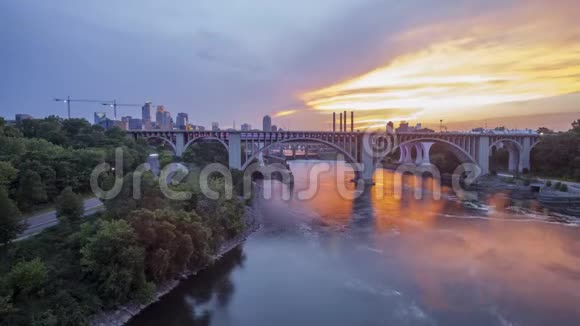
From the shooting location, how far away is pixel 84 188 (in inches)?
460

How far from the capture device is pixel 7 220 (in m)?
6.58

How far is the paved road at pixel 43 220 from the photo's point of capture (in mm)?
7797

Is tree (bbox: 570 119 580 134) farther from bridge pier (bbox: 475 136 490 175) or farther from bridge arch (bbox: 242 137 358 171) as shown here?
bridge arch (bbox: 242 137 358 171)

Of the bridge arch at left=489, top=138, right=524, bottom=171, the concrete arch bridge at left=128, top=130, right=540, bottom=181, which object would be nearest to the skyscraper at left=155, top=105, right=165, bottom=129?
the concrete arch bridge at left=128, top=130, right=540, bottom=181

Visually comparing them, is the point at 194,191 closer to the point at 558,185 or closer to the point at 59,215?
the point at 59,215

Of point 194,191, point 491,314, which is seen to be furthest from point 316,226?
point 491,314

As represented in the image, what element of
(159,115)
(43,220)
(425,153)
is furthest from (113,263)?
(159,115)

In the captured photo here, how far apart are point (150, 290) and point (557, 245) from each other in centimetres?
1313

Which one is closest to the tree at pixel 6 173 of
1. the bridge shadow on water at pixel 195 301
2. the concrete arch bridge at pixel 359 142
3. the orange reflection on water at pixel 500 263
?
the bridge shadow on water at pixel 195 301

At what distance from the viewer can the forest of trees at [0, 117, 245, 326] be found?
231 inches

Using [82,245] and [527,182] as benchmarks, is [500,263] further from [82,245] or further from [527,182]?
[527,182]

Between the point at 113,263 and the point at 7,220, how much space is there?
2.21 meters

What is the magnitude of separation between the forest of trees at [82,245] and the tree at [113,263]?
2 centimetres

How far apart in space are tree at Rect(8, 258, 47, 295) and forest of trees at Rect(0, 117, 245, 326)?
15 millimetres
